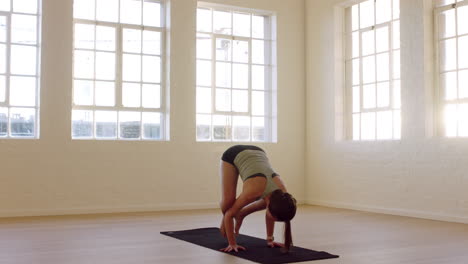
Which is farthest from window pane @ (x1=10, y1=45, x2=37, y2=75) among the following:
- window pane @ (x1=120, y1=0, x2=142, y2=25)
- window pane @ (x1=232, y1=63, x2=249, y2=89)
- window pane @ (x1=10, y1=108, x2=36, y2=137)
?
window pane @ (x1=232, y1=63, x2=249, y2=89)

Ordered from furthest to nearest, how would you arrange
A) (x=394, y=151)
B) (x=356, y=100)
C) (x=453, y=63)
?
(x=356, y=100) < (x=394, y=151) < (x=453, y=63)

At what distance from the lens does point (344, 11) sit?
944 cm

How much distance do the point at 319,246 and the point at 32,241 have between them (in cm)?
277

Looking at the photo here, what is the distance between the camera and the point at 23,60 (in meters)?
7.98

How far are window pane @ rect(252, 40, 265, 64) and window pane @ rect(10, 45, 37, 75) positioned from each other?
3.67 meters

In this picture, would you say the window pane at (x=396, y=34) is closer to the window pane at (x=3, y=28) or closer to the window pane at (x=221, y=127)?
the window pane at (x=221, y=127)

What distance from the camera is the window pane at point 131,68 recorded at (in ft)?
28.5

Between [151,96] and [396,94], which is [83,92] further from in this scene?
[396,94]

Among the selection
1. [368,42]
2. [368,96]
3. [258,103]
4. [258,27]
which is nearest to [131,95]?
[258,103]

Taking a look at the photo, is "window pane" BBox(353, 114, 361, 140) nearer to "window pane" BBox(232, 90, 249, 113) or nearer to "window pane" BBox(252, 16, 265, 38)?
"window pane" BBox(232, 90, 249, 113)

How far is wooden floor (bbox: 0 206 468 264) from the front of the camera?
4.56 m

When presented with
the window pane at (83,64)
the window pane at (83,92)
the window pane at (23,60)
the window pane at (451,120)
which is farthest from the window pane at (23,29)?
the window pane at (451,120)

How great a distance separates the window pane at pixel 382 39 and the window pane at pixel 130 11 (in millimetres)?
3743

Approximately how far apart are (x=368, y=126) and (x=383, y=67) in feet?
3.17
